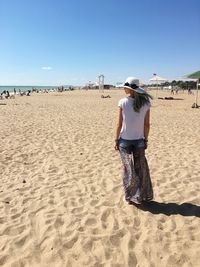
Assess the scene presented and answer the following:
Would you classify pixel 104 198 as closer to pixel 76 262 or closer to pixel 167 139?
pixel 76 262

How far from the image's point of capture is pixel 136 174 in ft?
14.6

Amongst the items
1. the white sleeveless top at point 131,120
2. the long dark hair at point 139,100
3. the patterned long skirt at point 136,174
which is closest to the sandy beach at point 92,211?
the patterned long skirt at point 136,174

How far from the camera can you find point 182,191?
5148 mm

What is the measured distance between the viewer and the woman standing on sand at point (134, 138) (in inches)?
166

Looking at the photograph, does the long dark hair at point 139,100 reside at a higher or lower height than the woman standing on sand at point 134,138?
higher

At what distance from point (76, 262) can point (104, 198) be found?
167 centimetres

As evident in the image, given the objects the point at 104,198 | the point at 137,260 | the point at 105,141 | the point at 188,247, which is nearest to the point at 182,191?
the point at 104,198

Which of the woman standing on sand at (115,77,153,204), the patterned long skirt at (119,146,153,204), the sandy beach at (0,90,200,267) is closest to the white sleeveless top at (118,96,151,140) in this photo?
the woman standing on sand at (115,77,153,204)

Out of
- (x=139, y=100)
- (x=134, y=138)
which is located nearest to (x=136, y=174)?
(x=134, y=138)

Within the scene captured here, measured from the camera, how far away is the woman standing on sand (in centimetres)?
422

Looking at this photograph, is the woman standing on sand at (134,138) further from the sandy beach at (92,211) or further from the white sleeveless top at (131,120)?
the sandy beach at (92,211)

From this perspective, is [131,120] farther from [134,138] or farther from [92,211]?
[92,211]

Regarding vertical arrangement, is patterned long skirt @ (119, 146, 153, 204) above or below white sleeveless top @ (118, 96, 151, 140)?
below

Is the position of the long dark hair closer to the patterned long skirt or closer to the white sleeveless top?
the white sleeveless top
